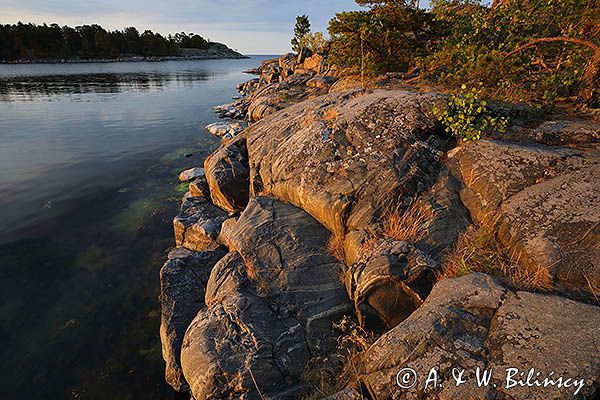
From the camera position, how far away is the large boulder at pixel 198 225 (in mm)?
8891

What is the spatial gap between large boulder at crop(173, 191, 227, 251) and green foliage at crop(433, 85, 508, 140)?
7.18 metres

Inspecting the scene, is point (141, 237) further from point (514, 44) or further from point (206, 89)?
point (206, 89)

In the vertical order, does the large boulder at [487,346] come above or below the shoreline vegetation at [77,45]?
below

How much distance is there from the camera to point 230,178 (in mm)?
9875

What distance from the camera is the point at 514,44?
7.28m

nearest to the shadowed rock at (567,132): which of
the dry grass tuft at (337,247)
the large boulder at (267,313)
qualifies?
the dry grass tuft at (337,247)

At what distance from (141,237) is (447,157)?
1122 cm

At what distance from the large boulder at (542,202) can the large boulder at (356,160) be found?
102cm

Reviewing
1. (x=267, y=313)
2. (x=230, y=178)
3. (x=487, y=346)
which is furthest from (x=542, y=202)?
(x=230, y=178)

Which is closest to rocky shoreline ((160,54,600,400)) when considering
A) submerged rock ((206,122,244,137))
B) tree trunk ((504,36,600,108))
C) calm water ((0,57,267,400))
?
tree trunk ((504,36,600,108))

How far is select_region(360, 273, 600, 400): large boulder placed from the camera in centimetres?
292

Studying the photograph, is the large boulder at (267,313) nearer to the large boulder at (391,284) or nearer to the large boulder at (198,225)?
the large boulder at (391,284)

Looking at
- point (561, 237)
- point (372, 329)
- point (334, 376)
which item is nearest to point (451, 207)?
point (561, 237)
